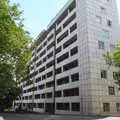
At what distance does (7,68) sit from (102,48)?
96.1 feet

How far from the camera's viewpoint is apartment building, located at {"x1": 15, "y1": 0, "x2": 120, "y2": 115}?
40.2m

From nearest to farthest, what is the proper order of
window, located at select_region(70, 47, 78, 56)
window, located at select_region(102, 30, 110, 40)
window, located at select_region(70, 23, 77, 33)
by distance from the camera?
window, located at select_region(102, 30, 110, 40) < window, located at select_region(70, 47, 78, 56) < window, located at select_region(70, 23, 77, 33)

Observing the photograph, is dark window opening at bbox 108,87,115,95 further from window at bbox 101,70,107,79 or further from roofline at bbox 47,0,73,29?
roofline at bbox 47,0,73,29

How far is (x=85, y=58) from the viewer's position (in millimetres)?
41812

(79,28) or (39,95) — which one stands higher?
(79,28)

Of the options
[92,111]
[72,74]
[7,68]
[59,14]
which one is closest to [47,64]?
[59,14]

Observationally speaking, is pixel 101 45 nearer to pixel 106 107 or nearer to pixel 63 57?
pixel 63 57

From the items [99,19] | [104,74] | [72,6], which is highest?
[72,6]

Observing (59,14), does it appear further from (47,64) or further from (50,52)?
(47,64)

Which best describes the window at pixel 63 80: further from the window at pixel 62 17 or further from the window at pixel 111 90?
the window at pixel 62 17

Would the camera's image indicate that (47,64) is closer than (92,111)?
No

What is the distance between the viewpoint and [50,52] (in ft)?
209

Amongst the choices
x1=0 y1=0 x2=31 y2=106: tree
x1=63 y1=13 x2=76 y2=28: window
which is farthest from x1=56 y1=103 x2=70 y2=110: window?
x1=0 y1=0 x2=31 y2=106: tree

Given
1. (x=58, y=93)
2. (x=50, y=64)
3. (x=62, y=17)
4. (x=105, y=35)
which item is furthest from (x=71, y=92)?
(x=62, y=17)
